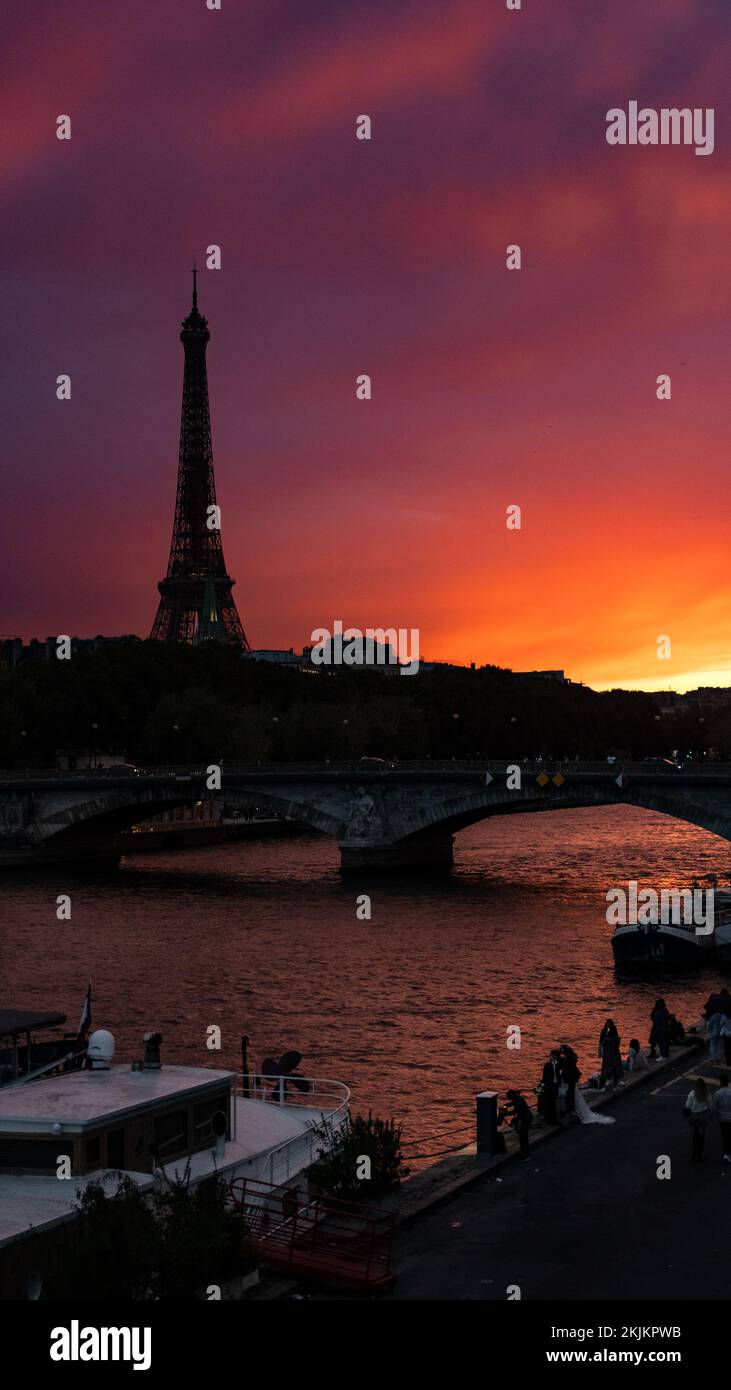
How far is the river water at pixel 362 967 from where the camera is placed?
3769 centimetres

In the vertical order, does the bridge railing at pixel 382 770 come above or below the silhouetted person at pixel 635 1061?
above

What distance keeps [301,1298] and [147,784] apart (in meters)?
77.7

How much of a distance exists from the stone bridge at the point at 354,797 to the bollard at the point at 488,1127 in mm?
56987

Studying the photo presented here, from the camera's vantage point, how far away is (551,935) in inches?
2408

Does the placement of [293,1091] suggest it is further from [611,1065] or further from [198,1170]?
[198,1170]

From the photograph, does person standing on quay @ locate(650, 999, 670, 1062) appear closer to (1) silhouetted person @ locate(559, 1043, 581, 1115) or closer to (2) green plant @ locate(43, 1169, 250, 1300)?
(1) silhouetted person @ locate(559, 1043, 581, 1115)

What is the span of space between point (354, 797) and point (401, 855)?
4.39 metres

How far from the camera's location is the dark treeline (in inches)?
4958

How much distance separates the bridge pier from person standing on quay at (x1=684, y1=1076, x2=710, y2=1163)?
65.3m

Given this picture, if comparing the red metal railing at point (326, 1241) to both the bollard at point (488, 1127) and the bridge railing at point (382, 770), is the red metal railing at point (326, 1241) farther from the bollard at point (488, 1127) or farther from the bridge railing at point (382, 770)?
the bridge railing at point (382, 770)

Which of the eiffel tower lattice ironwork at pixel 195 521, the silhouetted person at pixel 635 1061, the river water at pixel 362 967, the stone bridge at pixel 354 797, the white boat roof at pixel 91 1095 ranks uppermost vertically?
the eiffel tower lattice ironwork at pixel 195 521

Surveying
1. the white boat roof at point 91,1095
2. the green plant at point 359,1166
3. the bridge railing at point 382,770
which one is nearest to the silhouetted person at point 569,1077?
the green plant at point 359,1166

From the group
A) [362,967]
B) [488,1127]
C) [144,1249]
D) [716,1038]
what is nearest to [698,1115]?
[488,1127]
